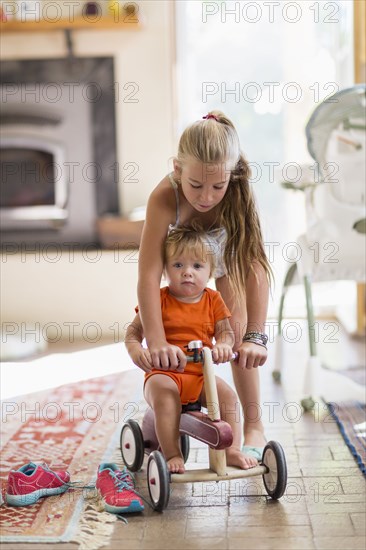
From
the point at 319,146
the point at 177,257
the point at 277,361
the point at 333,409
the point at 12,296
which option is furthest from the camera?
the point at 12,296

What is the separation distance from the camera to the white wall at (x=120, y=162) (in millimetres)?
5086

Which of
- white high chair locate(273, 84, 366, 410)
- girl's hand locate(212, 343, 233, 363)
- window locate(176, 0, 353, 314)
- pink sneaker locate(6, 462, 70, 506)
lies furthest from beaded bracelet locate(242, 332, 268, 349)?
window locate(176, 0, 353, 314)

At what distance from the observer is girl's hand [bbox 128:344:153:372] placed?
7.39 ft

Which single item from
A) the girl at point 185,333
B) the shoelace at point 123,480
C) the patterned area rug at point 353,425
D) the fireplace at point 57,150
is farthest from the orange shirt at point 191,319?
the fireplace at point 57,150

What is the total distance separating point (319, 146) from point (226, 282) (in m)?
1.09

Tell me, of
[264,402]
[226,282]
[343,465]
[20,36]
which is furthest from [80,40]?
[343,465]

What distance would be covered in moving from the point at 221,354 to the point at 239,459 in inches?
11.2

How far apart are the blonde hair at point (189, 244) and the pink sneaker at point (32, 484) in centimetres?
64

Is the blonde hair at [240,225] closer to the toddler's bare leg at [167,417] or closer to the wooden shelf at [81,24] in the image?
the toddler's bare leg at [167,417]

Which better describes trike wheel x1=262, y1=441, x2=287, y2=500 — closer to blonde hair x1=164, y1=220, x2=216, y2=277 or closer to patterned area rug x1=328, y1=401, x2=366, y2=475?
patterned area rug x1=328, y1=401, x2=366, y2=475

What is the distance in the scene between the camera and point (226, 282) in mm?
2514

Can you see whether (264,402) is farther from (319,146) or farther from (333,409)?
(319,146)

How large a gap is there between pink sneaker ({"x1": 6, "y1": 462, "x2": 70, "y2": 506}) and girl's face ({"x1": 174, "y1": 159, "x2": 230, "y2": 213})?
812 millimetres

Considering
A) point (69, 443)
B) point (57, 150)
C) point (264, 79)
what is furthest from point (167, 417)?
point (264, 79)
